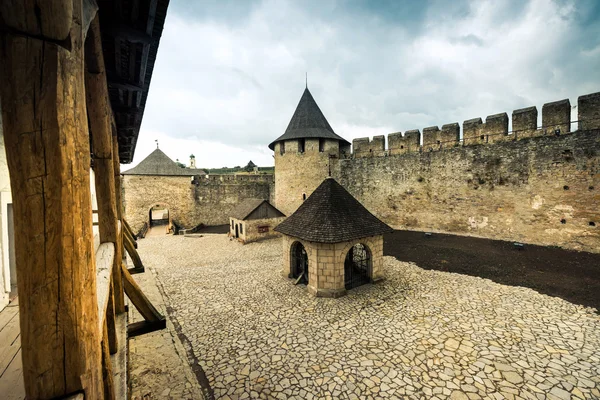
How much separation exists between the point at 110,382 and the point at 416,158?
16.9m

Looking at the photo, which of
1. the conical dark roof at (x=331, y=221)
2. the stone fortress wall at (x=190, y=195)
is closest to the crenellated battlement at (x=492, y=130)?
the conical dark roof at (x=331, y=221)

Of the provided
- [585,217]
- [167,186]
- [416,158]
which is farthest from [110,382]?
[167,186]

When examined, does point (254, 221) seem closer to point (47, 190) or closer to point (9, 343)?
point (9, 343)

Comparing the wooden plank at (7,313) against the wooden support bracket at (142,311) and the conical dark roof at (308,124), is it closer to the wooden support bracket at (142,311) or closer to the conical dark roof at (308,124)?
the wooden support bracket at (142,311)

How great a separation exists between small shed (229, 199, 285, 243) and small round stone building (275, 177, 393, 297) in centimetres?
594

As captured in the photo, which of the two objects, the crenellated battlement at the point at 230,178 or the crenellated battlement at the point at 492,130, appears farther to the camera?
the crenellated battlement at the point at 230,178

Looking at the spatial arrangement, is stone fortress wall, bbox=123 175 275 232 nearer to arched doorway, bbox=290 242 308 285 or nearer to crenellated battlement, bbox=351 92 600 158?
crenellated battlement, bbox=351 92 600 158

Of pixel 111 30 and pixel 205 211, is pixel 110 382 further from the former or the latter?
pixel 205 211

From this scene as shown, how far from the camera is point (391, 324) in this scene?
5.99m

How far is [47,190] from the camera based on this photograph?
42.0 inches

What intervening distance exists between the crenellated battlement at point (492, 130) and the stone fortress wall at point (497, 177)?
4 centimetres

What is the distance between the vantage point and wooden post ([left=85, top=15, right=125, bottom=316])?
2568mm

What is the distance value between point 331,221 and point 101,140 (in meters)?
5.90

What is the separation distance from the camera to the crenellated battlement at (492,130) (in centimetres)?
1038
